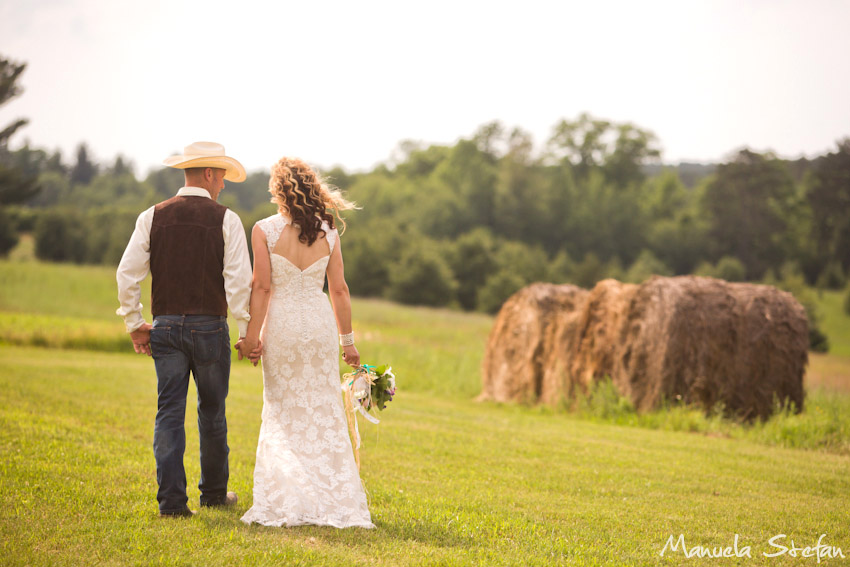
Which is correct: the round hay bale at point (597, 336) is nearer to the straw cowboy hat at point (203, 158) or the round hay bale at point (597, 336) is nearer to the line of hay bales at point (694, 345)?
the line of hay bales at point (694, 345)

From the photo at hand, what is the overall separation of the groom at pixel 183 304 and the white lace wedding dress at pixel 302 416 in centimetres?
31

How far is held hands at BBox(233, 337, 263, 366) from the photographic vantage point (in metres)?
5.79

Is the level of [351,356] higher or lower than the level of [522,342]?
higher

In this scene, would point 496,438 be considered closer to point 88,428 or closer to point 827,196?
point 88,428

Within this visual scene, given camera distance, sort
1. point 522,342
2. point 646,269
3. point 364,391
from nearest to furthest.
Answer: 1. point 364,391
2. point 522,342
3. point 646,269

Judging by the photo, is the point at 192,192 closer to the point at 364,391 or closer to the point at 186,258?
the point at 186,258

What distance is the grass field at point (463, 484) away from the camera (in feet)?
16.6

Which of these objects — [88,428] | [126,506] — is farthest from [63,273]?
[126,506]

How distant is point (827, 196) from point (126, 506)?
74.1 metres

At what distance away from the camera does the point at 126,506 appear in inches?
229

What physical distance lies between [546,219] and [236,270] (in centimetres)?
8877

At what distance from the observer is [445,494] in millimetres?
7035

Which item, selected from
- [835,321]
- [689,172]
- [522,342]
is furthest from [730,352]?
[689,172]
